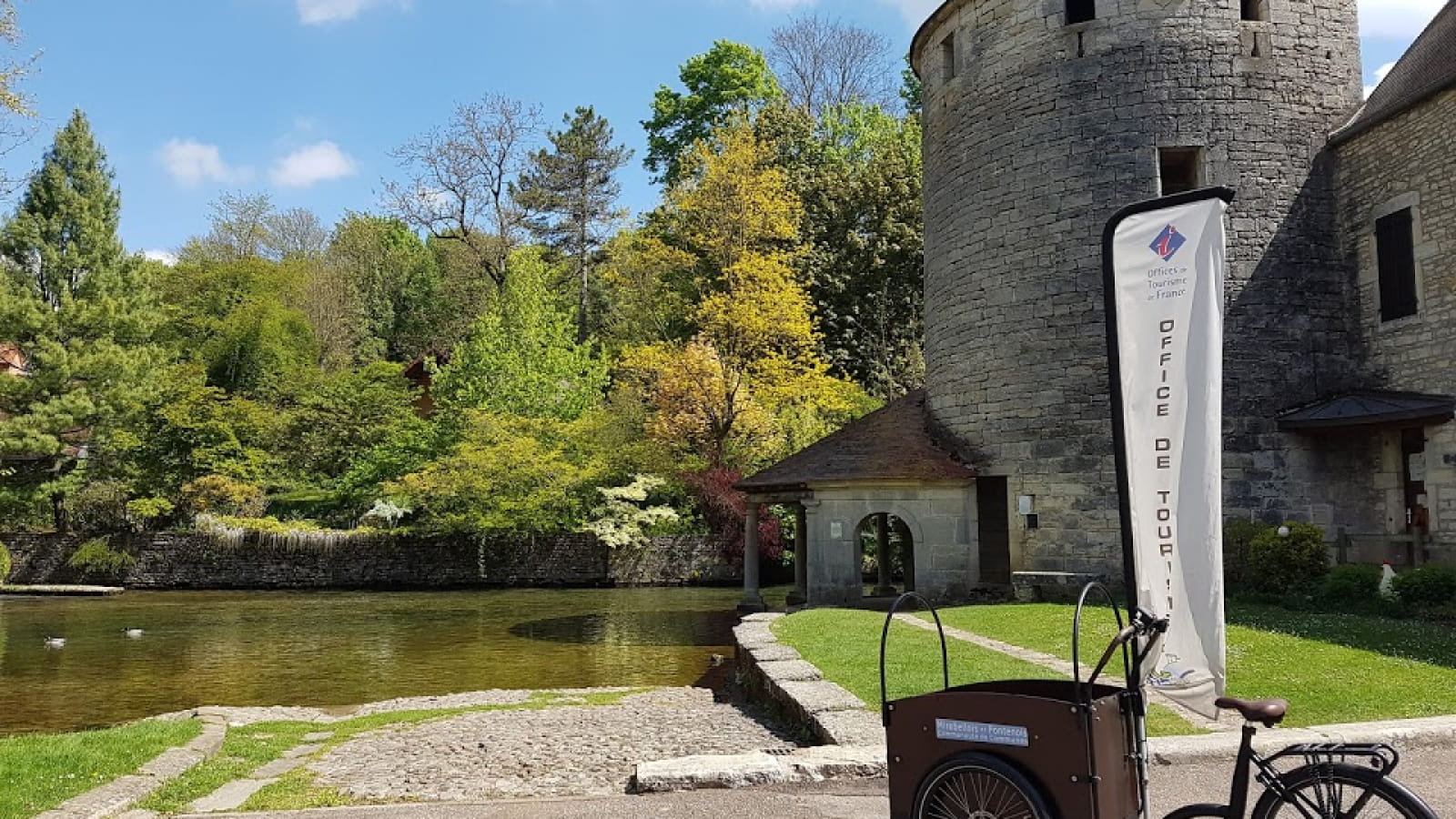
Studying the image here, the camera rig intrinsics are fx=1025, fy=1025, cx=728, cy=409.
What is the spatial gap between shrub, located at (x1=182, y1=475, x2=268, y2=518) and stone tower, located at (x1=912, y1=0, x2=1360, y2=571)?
81.4 ft

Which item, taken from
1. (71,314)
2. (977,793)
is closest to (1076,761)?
(977,793)

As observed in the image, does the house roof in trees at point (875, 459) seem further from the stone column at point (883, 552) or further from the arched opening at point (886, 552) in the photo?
the stone column at point (883, 552)

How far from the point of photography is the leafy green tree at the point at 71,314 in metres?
30.6

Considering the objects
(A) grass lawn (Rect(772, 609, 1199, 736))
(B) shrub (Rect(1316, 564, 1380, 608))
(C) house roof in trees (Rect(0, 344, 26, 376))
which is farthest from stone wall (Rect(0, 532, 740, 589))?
(B) shrub (Rect(1316, 564, 1380, 608))

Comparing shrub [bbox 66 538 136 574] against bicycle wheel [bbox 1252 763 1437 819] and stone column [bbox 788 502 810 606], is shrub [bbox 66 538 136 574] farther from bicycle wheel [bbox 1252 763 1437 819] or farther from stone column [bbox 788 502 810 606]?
bicycle wheel [bbox 1252 763 1437 819]

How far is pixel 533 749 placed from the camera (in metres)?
7.75

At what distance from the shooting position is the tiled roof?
1393 cm

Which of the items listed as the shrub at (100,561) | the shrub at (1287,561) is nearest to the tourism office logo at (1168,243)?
the shrub at (1287,561)

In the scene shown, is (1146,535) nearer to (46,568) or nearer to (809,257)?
(809,257)

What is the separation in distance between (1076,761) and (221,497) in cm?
3314

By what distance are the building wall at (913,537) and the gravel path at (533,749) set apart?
7211 millimetres

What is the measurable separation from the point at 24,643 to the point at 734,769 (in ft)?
53.7

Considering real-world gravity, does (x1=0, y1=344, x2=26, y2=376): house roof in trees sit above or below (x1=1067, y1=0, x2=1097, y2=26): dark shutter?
below

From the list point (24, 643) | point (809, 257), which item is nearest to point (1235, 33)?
point (809, 257)
